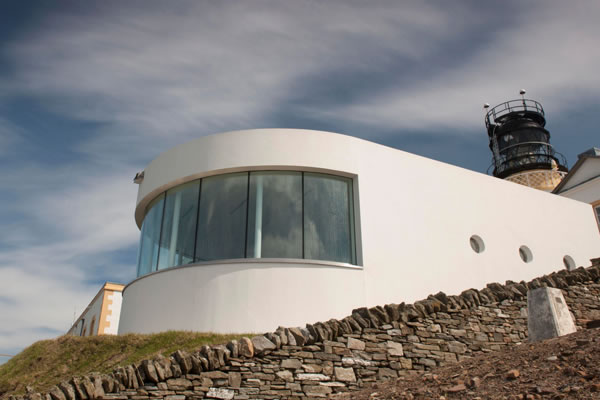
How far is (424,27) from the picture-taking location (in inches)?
512

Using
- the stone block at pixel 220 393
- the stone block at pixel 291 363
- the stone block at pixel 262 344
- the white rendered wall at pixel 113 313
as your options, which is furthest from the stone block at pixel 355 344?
the white rendered wall at pixel 113 313

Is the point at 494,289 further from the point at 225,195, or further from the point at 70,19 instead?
the point at 70,19

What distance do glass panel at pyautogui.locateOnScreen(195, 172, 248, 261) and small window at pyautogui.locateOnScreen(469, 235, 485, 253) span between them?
261 inches

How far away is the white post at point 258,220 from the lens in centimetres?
1226

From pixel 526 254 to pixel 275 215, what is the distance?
840 centimetres

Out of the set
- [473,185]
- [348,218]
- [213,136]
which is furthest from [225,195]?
[473,185]

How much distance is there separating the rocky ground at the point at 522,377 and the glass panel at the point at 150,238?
782cm

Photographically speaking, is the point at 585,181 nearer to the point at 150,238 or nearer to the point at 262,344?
the point at 150,238

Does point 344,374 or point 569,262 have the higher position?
point 569,262

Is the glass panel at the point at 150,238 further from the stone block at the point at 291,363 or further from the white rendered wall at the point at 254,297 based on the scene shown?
the stone block at the point at 291,363

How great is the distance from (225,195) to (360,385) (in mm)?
6373

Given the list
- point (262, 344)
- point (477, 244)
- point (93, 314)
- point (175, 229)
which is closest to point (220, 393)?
point (262, 344)

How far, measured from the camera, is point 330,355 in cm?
816

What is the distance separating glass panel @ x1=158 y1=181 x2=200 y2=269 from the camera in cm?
1303
